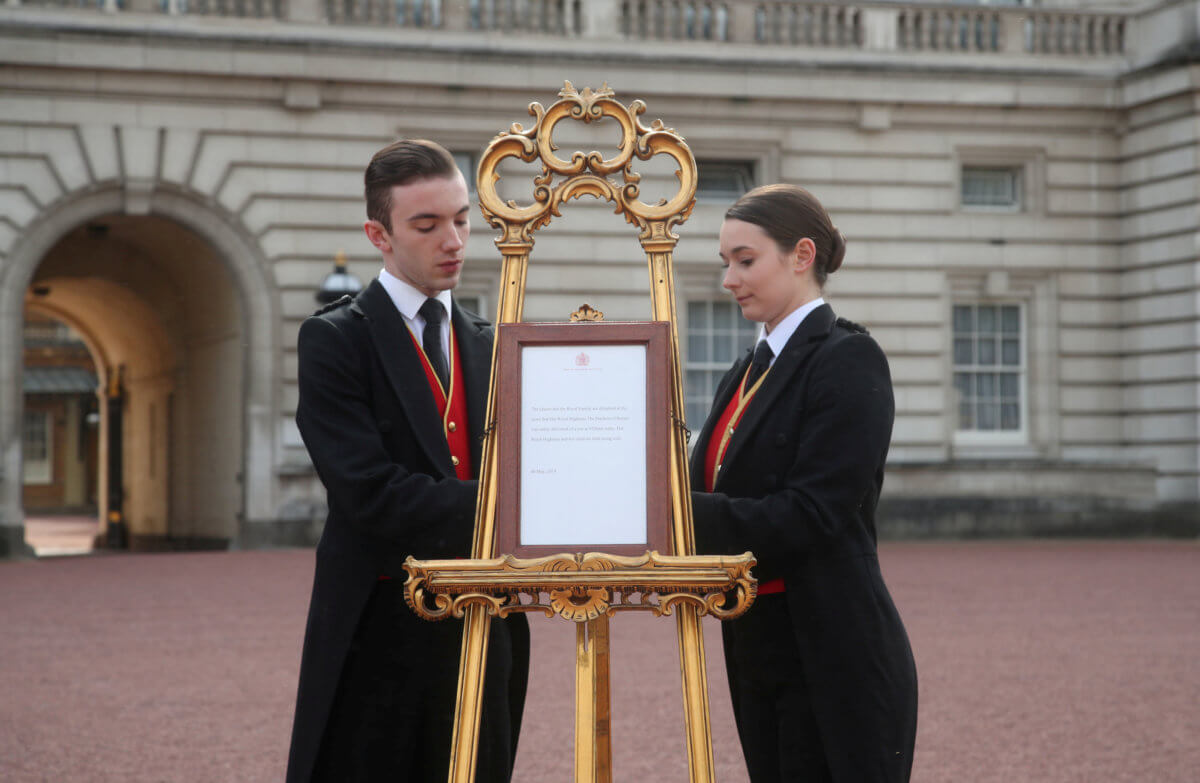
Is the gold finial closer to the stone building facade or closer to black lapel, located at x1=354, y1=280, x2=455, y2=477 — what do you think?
black lapel, located at x1=354, y1=280, x2=455, y2=477

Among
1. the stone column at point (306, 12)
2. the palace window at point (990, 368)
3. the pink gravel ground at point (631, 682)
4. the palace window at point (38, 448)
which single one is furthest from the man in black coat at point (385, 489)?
the palace window at point (38, 448)

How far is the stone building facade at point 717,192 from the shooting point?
16203 mm

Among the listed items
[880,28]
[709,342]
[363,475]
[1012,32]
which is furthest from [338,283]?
[363,475]

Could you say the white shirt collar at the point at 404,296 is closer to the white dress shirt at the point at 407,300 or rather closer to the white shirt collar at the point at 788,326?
the white dress shirt at the point at 407,300

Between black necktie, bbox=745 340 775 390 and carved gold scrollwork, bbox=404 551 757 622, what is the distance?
527 millimetres

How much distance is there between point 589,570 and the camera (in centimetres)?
278

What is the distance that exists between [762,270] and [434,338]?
733 millimetres

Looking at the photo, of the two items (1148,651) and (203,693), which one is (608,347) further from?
(1148,651)

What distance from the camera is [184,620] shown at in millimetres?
9883

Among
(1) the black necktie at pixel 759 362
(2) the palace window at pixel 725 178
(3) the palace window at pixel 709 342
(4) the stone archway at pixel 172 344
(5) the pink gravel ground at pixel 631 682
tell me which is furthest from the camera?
(2) the palace window at pixel 725 178

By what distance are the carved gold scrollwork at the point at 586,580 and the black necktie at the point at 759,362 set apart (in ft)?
1.73

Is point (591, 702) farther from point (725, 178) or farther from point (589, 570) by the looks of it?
point (725, 178)

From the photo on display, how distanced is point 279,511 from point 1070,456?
9.72 meters

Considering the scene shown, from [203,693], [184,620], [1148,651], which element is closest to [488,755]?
[203,693]
